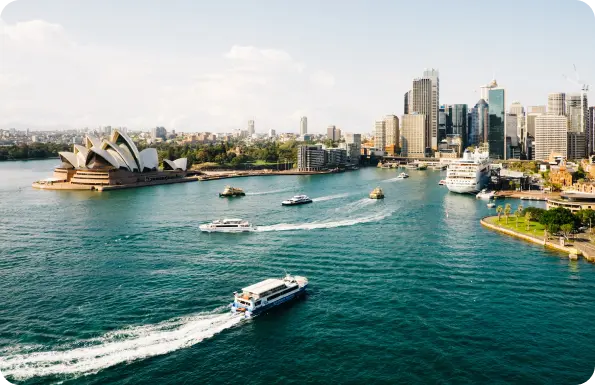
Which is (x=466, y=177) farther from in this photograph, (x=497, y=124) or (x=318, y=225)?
(x=497, y=124)

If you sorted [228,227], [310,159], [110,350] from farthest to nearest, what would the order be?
[310,159]
[228,227]
[110,350]

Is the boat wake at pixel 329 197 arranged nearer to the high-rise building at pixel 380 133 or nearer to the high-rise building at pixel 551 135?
the high-rise building at pixel 551 135

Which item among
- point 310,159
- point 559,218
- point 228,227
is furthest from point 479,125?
point 228,227

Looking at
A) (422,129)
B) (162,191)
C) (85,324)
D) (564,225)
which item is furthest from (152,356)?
(422,129)

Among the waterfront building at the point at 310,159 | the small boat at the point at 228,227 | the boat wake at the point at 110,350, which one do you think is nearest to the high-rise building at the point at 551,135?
the waterfront building at the point at 310,159

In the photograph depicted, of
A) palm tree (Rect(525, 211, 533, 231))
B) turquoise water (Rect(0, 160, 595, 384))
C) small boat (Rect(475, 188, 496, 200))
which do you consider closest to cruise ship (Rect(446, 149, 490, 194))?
small boat (Rect(475, 188, 496, 200))

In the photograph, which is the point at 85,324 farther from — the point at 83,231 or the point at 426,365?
the point at 83,231
